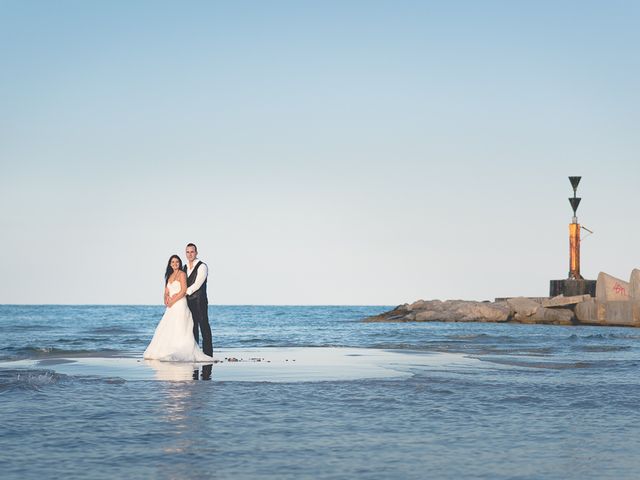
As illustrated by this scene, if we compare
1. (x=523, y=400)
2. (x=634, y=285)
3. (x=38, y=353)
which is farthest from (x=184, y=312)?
(x=634, y=285)

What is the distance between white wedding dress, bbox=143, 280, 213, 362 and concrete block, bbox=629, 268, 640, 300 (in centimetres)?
3049

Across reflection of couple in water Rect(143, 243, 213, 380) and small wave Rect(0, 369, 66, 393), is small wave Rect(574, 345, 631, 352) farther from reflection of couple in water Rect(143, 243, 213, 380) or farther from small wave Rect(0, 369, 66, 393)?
small wave Rect(0, 369, 66, 393)

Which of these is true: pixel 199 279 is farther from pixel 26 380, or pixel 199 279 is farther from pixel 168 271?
pixel 26 380

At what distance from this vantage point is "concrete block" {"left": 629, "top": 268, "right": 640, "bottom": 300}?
40500mm

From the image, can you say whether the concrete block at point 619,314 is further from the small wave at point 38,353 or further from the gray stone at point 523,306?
the small wave at point 38,353

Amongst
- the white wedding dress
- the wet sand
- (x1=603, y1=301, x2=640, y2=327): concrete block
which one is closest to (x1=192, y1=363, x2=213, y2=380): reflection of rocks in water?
the wet sand

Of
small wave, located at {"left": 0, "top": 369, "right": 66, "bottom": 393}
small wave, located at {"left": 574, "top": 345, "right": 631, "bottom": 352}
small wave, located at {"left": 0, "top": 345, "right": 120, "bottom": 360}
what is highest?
small wave, located at {"left": 574, "top": 345, "right": 631, "bottom": 352}

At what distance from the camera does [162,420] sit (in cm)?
763

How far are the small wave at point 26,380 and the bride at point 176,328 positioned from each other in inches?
122

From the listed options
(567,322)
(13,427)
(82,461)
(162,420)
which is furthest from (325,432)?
(567,322)

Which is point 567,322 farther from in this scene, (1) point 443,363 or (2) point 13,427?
(2) point 13,427

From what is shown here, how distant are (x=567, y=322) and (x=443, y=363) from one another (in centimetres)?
3009

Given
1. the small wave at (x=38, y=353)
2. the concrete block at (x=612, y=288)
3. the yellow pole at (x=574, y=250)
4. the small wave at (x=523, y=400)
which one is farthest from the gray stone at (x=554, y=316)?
the small wave at (x=523, y=400)

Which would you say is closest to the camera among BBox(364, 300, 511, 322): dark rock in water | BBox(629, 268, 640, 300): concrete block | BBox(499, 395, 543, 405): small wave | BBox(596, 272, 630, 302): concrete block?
BBox(499, 395, 543, 405): small wave
